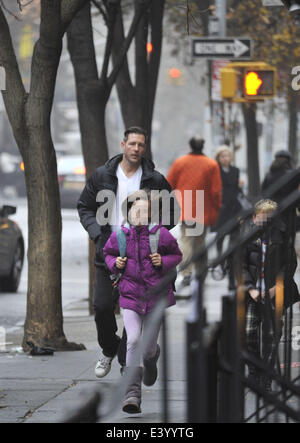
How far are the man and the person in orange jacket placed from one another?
6.66 meters

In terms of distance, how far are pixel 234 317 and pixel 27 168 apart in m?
5.22

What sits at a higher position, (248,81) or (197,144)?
(248,81)

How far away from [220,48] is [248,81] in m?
1.15

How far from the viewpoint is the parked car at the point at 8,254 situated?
15961mm

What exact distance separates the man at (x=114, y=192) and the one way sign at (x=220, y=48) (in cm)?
832

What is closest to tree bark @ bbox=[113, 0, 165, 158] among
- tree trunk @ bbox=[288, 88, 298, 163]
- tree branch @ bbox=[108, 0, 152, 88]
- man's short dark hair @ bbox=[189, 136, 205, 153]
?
man's short dark hair @ bbox=[189, 136, 205, 153]

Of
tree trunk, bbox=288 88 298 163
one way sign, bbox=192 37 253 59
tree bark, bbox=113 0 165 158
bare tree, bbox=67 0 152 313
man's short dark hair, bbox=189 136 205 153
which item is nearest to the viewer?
bare tree, bbox=67 0 152 313

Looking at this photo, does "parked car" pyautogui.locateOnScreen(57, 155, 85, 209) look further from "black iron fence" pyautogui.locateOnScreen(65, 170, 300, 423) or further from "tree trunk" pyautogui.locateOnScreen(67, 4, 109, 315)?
"black iron fence" pyautogui.locateOnScreen(65, 170, 300, 423)

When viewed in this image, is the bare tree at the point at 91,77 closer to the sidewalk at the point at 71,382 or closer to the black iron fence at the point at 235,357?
the sidewalk at the point at 71,382

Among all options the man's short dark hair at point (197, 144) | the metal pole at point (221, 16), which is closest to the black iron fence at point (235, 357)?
the man's short dark hair at point (197, 144)

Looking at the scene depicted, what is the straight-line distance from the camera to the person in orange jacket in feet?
48.7

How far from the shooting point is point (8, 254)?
1611cm

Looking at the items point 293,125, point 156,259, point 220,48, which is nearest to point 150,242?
point 156,259

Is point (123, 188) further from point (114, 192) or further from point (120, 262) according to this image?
point (120, 262)
